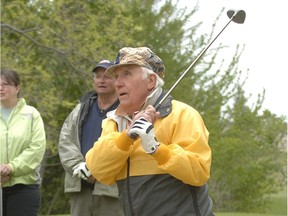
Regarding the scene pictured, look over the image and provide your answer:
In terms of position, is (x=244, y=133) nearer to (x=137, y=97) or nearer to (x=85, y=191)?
(x=85, y=191)

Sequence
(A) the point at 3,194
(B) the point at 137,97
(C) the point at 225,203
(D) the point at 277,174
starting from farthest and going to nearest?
(D) the point at 277,174, (C) the point at 225,203, (A) the point at 3,194, (B) the point at 137,97

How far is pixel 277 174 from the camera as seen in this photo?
19656 mm

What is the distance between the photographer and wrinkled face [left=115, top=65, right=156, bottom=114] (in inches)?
171

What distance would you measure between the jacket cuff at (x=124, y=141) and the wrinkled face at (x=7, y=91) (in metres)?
2.77

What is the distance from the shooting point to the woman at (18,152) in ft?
21.7

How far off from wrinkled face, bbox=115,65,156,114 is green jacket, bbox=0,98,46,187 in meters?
2.42

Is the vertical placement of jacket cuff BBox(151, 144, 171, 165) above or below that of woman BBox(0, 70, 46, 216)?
above

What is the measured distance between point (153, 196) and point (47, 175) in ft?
54.3

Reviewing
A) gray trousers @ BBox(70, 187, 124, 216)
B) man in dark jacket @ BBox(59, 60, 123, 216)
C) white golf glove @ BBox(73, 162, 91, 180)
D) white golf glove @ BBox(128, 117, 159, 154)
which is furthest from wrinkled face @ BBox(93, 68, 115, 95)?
white golf glove @ BBox(128, 117, 159, 154)

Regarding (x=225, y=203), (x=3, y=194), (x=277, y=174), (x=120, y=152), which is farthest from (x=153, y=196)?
(x=277, y=174)

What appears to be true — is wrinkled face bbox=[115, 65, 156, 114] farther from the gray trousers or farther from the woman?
the woman

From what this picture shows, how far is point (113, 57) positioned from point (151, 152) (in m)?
10.6

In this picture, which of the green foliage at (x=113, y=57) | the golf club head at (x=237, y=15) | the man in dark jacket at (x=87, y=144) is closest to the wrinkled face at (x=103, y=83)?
the man in dark jacket at (x=87, y=144)

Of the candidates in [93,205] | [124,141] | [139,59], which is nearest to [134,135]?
[124,141]
